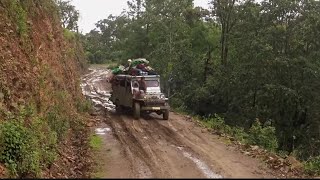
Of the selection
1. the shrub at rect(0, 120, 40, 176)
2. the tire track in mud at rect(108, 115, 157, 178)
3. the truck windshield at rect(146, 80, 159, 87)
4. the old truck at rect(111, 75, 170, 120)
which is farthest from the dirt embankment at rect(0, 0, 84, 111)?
the truck windshield at rect(146, 80, 159, 87)

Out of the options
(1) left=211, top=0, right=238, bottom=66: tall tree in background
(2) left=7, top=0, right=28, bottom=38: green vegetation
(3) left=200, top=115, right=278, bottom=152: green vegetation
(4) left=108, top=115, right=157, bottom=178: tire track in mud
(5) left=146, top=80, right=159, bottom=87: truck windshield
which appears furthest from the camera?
(1) left=211, top=0, right=238, bottom=66: tall tree in background

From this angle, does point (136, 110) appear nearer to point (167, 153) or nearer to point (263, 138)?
point (263, 138)

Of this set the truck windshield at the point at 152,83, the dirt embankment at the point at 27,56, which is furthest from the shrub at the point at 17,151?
the truck windshield at the point at 152,83

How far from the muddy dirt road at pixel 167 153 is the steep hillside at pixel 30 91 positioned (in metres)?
1.80

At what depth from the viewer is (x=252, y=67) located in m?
30.7

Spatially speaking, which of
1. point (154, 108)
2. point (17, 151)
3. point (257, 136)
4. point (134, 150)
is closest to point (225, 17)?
point (154, 108)

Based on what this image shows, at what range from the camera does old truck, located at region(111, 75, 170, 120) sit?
22922mm

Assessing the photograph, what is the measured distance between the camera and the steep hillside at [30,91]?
10391 mm

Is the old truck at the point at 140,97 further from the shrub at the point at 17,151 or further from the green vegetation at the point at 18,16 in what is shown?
the shrub at the point at 17,151

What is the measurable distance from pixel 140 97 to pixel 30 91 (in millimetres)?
9585

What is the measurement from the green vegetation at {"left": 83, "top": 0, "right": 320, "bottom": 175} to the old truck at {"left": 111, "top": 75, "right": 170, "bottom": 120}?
10.4 feet

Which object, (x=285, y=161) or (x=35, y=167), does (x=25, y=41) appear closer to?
(x=35, y=167)

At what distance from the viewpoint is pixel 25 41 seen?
15.3m

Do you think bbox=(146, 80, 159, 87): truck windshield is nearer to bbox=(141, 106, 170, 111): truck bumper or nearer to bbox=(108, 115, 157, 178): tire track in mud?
bbox=(141, 106, 170, 111): truck bumper
